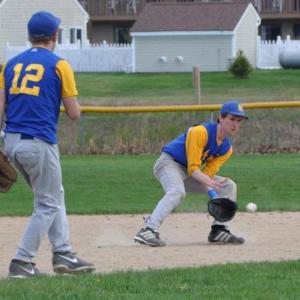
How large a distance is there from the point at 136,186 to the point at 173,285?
813 cm

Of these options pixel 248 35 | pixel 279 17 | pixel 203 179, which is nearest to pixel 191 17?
pixel 248 35

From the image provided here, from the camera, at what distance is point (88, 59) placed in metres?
53.4

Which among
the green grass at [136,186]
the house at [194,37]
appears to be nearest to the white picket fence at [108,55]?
the house at [194,37]

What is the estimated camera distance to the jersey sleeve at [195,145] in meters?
9.85

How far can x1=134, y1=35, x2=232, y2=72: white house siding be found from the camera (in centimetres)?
5134

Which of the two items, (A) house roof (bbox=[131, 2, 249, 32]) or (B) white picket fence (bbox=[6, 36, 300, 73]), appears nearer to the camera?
(A) house roof (bbox=[131, 2, 249, 32])

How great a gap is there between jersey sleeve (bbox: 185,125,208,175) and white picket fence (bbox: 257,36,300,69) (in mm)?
40973

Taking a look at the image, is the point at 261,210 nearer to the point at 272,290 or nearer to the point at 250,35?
the point at 272,290

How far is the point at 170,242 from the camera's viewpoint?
34.3 feet

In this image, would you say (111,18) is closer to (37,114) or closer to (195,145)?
(195,145)

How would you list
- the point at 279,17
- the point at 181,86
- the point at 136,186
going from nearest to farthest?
the point at 136,186 < the point at 181,86 < the point at 279,17

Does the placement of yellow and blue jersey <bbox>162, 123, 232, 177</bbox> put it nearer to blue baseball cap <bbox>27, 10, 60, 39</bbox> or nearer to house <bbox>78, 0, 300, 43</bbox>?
blue baseball cap <bbox>27, 10, 60, 39</bbox>

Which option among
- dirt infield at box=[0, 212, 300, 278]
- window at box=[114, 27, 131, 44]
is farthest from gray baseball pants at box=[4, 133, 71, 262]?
window at box=[114, 27, 131, 44]

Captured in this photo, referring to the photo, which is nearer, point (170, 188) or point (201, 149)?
point (201, 149)
